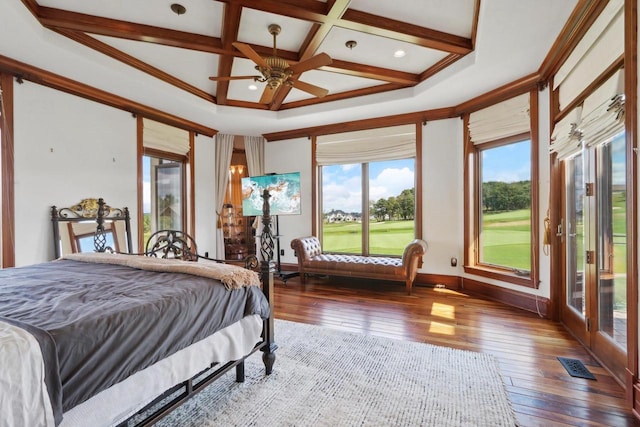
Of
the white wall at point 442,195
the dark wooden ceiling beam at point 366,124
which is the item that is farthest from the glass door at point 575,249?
the dark wooden ceiling beam at point 366,124

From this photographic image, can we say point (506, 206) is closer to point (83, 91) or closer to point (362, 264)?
point (362, 264)

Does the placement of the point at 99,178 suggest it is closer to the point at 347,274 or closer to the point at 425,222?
the point at 347,274

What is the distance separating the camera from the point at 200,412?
1703mm

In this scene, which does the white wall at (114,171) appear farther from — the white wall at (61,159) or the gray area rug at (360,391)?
the gray area rug at (360,391)

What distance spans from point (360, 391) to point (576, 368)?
1.62 metres

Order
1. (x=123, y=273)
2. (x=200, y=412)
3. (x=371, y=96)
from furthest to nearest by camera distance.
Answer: (x=371, y=96), (x=123, y=273), (x=200, y=412)

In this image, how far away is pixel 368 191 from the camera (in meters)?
5.24

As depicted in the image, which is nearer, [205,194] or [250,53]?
[250,53]

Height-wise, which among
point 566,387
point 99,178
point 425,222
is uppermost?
point 99,178

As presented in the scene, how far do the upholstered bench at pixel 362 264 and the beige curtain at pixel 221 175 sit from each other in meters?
1.75

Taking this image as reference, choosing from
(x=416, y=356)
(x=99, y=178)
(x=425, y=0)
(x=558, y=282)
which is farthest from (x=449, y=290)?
(x=99, y=178)

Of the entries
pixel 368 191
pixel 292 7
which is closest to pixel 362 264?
pixel 368 191

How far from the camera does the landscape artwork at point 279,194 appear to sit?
489 centimetres

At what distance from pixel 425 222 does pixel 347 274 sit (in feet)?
4.84
